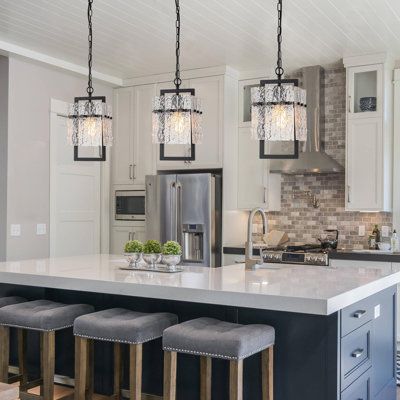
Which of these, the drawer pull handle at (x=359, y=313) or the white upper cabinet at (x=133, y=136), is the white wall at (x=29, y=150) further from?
the drawer pull handle at (x=359, y=313)

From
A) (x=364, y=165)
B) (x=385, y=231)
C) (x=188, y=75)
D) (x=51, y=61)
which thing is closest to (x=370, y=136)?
(x=364, y=165)

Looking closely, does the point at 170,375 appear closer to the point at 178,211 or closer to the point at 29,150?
the point at 178,211

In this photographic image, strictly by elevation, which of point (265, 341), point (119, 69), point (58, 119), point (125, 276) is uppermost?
point (119, 69)

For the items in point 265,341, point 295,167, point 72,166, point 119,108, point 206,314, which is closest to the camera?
point 265,341

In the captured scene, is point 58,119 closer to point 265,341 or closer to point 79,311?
point 79,311

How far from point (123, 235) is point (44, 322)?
3549 mm

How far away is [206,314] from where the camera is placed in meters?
3.33

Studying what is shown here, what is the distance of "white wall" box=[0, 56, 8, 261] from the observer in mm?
5555

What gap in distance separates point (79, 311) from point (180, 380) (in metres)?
0.71

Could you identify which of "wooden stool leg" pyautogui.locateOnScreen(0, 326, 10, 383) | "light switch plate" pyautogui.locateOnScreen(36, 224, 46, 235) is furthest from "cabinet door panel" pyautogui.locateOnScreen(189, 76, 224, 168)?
"wooden stool leg" pyautogui.locateOnScreen(0, 326, 10, 383)

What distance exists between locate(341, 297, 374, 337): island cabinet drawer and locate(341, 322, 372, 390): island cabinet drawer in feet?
0.10

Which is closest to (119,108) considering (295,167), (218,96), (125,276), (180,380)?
(218,96)

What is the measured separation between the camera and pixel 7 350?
3549 mm

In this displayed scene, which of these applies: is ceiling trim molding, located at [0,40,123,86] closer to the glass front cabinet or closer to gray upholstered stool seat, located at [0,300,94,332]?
the glass front cabinet
